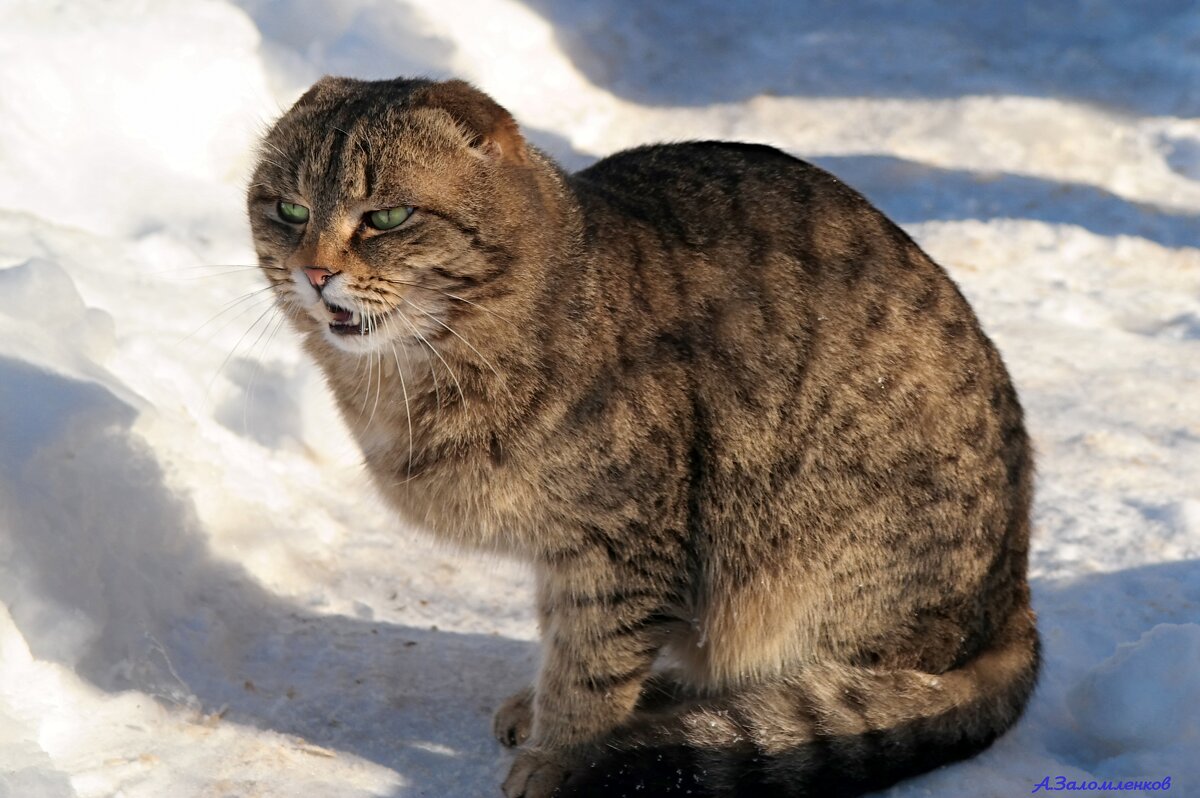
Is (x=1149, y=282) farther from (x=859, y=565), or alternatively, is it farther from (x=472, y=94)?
(x=472, y=94)

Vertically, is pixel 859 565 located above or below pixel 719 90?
below

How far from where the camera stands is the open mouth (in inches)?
99.7

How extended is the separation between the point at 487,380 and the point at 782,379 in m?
0.65

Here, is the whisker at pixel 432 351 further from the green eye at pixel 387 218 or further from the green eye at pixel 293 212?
A: the green eye at pixel 293 212

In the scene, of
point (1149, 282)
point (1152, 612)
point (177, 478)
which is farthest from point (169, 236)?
point (1149, 282)

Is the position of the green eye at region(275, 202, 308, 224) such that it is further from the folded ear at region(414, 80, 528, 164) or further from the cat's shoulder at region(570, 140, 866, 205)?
the cat's shoulder at region(570, 140, 866, 205)

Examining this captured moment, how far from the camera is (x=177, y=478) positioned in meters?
3.49

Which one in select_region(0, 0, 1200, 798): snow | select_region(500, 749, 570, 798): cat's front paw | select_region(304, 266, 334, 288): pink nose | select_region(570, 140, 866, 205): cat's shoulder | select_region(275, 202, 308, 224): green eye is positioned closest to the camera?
select_region(304, 266, 334, 288): pink nose

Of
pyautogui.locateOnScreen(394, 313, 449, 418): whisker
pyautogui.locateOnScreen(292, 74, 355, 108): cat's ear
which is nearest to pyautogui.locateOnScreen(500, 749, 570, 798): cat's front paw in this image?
pyautogui.locateOnScreen(394, 313, 449, 418): whisker

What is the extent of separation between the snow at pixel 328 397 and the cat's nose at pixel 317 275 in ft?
2.22

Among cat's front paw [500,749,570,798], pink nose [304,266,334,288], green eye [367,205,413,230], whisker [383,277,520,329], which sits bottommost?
cat's front paw [500,749,570,798]

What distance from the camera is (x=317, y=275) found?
2496mm

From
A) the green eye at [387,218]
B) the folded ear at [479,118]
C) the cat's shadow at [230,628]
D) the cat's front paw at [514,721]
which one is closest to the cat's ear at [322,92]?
the folded ear at [479,118]

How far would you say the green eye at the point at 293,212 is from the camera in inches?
103
